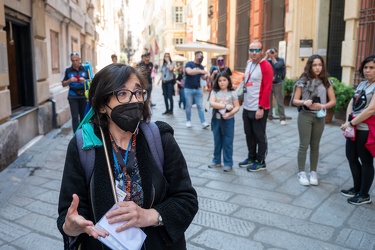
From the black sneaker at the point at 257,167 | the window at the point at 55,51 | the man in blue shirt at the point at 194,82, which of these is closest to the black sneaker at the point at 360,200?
the black sneaker at the point at 257,167

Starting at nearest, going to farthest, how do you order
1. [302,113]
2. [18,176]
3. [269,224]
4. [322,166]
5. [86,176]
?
[86,176] < [269,224] < [302,113] < [18,176] < [322,166]

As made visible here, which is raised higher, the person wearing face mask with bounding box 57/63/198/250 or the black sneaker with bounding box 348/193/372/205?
the person wearing face mask with bounding box 57/63/198/250

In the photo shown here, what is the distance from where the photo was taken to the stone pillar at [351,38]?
30.7 feet

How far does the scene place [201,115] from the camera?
932 cm

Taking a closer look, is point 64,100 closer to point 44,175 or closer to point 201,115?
point 201,115

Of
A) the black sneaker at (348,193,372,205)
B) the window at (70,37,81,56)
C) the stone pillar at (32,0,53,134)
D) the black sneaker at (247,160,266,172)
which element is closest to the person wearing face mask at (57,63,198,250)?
the black sneaker at (348,193,372,205)

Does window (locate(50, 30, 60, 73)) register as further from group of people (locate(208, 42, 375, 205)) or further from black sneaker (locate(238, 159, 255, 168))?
black sneaker (locate(238, 159, 255, 168))

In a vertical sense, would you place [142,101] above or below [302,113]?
above

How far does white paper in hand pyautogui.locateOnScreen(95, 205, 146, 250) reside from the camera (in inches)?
62.3

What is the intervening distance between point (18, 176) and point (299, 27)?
32.2 ft

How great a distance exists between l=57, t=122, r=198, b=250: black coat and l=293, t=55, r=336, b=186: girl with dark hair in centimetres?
341

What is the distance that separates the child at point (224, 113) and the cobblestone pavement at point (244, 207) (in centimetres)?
33

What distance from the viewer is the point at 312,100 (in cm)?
491

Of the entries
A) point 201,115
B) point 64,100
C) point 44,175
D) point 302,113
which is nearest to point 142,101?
point 302,113
